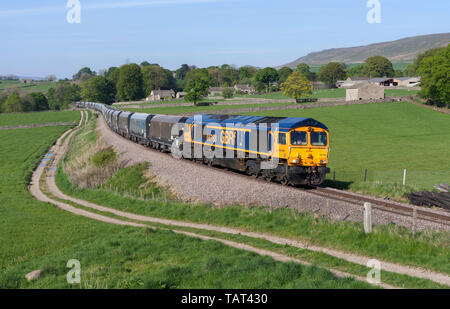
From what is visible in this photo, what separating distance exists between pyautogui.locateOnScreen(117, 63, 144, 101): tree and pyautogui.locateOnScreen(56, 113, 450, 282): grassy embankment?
462ft

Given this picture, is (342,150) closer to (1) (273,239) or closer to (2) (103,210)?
(2) (103,210)

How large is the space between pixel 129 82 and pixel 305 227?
519 ft

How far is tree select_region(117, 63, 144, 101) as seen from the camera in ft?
553

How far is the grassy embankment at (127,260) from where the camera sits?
13.1m

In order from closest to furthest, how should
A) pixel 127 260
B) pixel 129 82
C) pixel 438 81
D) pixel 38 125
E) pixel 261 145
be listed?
pixel 127 260, pixel 261 145, pixel 438 81, pixel 38 125, pixel 129 82

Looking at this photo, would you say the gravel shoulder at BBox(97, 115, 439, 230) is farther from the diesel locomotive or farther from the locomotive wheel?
the diesel locomotive

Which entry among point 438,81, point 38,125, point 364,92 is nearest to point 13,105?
point 38,125

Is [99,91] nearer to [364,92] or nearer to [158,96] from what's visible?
[158,96]

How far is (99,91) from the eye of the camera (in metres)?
172

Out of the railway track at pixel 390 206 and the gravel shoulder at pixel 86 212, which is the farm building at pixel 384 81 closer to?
the gravel shoulder at pixel 86 212

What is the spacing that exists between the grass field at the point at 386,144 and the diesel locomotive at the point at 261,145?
15.5 feet

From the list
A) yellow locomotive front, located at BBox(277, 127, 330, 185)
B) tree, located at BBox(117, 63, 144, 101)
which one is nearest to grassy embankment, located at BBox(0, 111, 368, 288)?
yellow locomotive front, located at BBox(277, 127, 330, 185)

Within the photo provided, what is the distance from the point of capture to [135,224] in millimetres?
24875

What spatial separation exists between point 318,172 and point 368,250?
980 cm
